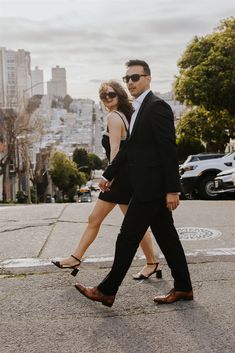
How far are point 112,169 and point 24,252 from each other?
2462 mm

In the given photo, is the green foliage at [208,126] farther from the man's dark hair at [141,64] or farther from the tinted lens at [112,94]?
the man's dark hair at [141,64]

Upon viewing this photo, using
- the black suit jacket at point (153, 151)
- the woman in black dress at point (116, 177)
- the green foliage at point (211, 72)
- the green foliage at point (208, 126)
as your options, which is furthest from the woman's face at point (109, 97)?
the green foliage at point (208, 126)

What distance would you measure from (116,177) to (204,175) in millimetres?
10494

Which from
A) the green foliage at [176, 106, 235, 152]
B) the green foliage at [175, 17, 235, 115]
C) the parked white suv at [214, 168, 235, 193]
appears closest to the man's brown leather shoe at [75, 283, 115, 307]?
the parked white suv at [214, 168, 235, 193]

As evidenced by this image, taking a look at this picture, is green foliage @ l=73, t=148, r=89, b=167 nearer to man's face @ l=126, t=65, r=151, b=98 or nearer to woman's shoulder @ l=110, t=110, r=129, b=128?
woman's shoulder @ l=110, t=110, r=129, b=128

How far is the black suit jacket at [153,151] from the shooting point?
4.45 metres

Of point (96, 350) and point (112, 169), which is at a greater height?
point (112, 169)

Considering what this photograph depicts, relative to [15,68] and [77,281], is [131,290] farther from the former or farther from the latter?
[15,68]

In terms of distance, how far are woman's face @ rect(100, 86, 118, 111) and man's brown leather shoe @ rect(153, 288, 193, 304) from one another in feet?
6.05

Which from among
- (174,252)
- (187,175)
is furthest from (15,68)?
(174,252)

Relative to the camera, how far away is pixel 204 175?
1566 centimetres

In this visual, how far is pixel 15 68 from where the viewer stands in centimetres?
16712

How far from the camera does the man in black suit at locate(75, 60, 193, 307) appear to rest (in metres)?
4.47

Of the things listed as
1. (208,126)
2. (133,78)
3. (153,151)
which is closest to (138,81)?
(133,78)
